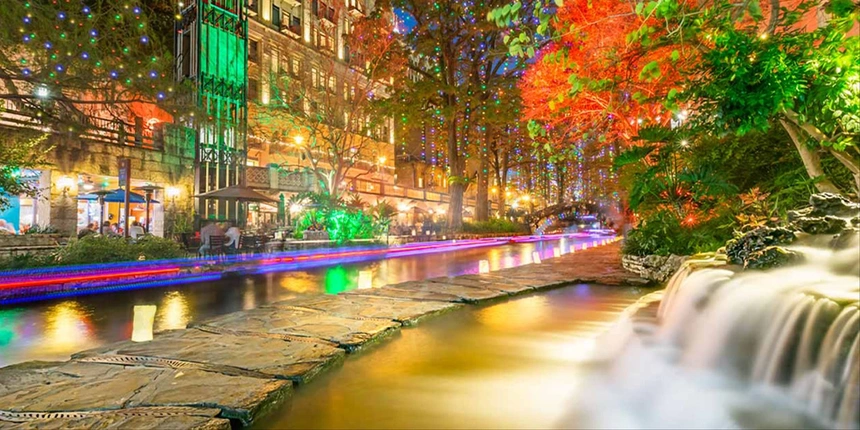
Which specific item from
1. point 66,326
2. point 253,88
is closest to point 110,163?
point 253,88

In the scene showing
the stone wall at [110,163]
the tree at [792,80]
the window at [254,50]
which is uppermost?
the window at [254,50]

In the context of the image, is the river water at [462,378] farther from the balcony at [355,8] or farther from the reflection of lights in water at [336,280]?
the balcony at [355,8]

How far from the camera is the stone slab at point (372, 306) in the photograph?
6750 mm

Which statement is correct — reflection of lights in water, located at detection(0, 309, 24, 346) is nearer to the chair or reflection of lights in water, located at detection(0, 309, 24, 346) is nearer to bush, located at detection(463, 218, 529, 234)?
the chair

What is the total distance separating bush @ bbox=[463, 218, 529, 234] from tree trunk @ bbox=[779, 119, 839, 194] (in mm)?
20257

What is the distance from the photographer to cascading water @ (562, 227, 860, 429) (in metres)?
3.50

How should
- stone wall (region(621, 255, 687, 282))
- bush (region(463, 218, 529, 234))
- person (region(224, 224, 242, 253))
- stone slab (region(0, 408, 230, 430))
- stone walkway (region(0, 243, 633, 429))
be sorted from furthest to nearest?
1. bush (region(463, 218, 529, 234))
2. person (region(224, 224, 242, 253))
3. stone wall (region(621, 255, 687, 282))
4. stone walkway (region(0, 243, 633, 429))
5. stone slab (region(0, 408, 230, 430))

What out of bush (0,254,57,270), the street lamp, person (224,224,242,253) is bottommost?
bush (0,254,57,270)

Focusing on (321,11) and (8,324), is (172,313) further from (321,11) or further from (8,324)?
(321,11)

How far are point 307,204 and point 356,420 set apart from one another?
19.3 metres

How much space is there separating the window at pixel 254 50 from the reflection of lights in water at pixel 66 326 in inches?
1148

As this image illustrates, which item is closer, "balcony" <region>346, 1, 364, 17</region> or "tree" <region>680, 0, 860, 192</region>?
"tree" <region>680, 0, 860, 192</region>

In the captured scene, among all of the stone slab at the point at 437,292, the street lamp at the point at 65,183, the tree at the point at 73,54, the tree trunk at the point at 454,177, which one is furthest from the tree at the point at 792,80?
the street lamp at the point at 65,183

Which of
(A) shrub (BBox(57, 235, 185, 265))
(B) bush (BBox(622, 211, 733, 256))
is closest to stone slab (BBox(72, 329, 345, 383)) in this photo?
(A) shrub (BBox(57, 235, 185, 265))
